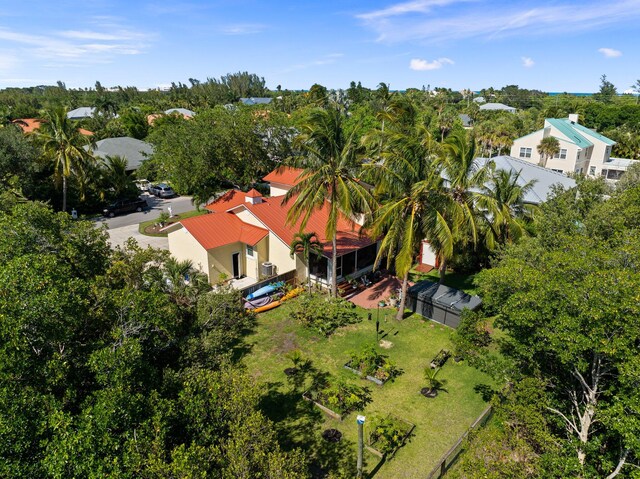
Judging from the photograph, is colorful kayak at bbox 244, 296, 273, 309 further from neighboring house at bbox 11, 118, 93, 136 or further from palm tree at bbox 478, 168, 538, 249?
neighboring house at bbox 11, 118, 93, 136

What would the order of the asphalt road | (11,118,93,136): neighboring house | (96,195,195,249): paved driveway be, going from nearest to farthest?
(96,195,195,249): paved driveway < the asphalt road < (11,118,93,136): neighboring house

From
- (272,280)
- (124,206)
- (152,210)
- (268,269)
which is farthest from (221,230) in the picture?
(124,206)

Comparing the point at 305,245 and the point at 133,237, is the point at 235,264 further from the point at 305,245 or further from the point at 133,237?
the point at 133,237

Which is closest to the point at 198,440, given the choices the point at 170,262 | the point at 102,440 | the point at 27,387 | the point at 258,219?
the point at 102,440

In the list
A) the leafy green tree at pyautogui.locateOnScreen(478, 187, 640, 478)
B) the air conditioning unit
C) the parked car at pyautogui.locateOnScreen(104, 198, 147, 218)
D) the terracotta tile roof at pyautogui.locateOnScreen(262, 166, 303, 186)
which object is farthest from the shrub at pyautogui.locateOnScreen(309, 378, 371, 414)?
the parked car at pyautogui.locateOnScreen(104, 198, 147, 218)

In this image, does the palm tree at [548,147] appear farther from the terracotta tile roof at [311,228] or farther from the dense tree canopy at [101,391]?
the dense tree canopy at [101,391]

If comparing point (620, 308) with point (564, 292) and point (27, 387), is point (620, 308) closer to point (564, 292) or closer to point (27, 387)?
point (564, 292)

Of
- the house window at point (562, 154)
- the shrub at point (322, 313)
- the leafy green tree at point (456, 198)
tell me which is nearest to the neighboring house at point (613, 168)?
the house window at point (562, 154)
